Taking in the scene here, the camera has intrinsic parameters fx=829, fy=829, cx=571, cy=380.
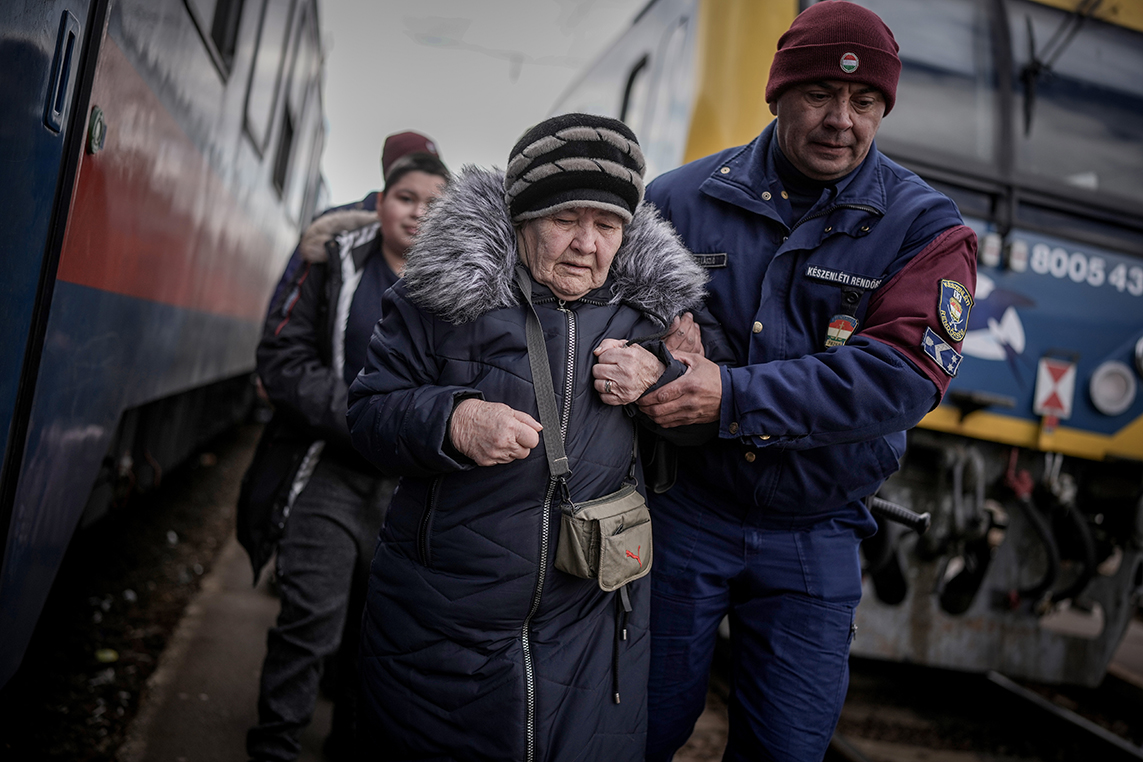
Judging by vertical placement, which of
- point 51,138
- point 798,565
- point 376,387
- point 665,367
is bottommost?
point 798,565

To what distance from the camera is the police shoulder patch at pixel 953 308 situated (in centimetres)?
164

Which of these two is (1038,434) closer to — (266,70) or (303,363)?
(303,363)

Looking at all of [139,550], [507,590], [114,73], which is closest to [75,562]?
[139,550]

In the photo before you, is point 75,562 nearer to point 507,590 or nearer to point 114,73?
point 114,73

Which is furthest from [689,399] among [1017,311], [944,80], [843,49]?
[944,80]

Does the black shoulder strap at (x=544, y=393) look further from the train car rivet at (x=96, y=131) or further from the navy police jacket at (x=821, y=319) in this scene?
the train car rivet at (x=96, y=131)

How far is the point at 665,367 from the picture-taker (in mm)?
1670

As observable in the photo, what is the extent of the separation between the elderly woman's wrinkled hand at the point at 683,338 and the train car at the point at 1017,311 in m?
1.33

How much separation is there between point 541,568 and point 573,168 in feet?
2.51

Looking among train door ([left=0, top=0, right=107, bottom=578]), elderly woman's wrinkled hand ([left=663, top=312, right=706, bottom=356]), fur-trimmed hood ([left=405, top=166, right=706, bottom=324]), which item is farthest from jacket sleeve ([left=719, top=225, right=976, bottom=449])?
train door ([left=0, top=0, right=107, bottom=578])

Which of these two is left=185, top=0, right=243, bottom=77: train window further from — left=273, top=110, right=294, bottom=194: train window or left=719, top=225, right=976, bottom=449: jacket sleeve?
left=719, top=225, right=976, bottom=449: jacket sleeve

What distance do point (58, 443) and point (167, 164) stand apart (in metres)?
1.02

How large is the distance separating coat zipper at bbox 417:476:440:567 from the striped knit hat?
556mm

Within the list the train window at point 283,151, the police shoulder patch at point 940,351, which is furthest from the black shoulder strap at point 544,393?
the train window at point 283,151
